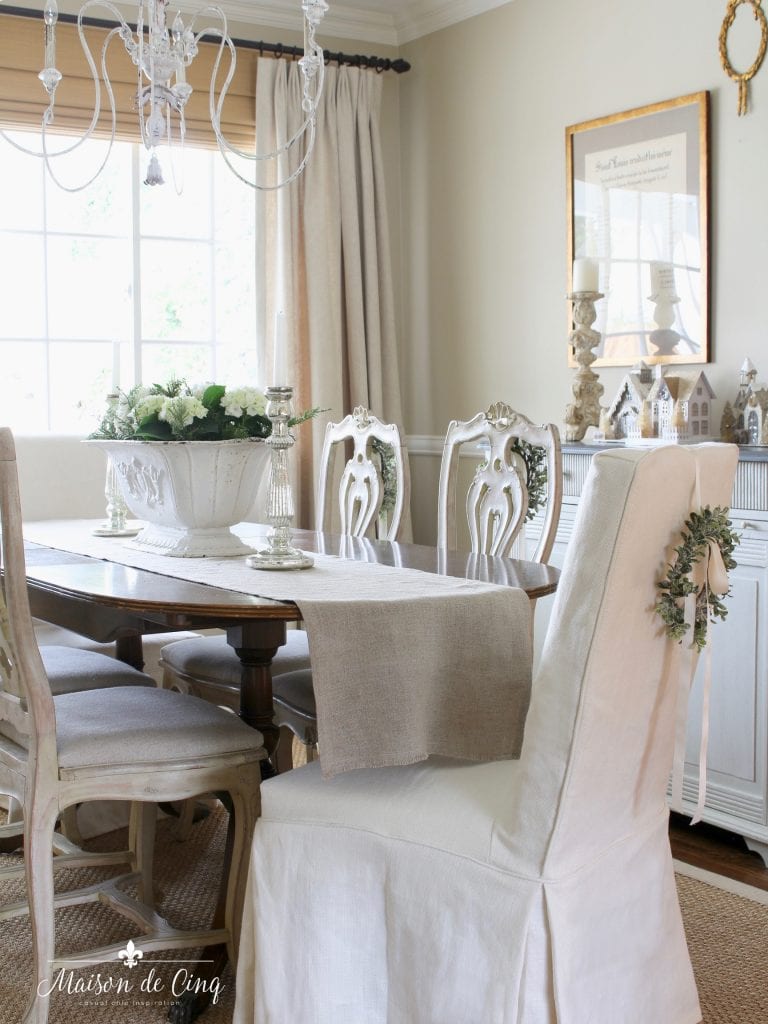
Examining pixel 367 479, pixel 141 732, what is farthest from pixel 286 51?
pixel 141 732

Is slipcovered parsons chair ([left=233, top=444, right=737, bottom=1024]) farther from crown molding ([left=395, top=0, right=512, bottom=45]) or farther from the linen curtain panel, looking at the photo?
crown molding ([left=395, top=0, right=512, bottom=45])

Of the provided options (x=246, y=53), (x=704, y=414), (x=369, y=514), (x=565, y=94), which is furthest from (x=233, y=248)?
(x=704, y=414)

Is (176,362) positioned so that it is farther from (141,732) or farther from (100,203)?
(141,732)

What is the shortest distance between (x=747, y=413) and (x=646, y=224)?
747 millimetres

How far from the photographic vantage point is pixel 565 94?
3.92 m

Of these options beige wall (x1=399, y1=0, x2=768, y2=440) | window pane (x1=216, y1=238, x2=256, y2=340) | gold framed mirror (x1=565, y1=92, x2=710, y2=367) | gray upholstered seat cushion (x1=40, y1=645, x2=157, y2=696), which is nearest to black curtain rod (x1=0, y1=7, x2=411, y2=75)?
beige wall (x1=399, y1=0, x2=768, y2=440)

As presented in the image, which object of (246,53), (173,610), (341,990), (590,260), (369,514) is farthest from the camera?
(246,53)

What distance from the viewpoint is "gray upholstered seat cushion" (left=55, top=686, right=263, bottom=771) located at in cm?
193

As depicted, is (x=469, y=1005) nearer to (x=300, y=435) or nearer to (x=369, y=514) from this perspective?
(x=369, y=514)

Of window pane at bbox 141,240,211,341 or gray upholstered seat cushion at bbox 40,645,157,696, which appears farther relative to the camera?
window pane at bbox 141,240,211,341

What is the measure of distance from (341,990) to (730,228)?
7.94ft

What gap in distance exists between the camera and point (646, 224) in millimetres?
3555

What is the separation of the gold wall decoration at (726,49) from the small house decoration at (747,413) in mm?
750

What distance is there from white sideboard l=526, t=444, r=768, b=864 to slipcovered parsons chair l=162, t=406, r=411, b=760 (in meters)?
0.89
